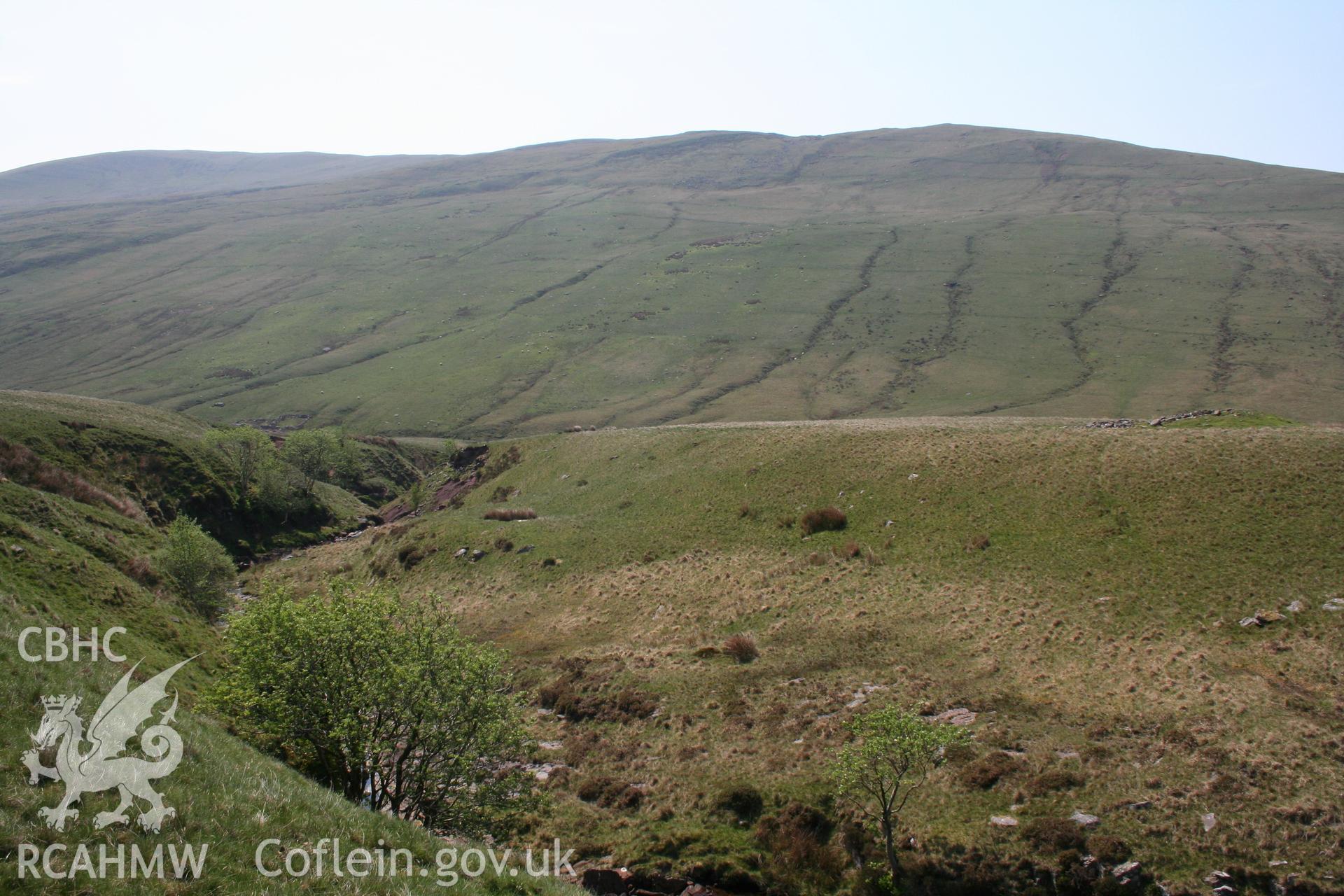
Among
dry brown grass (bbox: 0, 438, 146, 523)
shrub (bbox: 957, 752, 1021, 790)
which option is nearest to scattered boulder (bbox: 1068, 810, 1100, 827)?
shrub (bbox: 957, 752, 1021, 790)

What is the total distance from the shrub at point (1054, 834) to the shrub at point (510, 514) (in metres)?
39.8

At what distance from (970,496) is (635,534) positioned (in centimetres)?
1957

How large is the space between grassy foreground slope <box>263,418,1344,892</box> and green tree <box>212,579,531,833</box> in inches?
185

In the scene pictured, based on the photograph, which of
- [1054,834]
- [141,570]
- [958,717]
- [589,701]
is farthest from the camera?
[141,570]

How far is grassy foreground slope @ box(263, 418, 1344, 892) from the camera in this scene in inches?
760

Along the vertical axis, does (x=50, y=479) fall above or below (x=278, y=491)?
above

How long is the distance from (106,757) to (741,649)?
23.1 metres

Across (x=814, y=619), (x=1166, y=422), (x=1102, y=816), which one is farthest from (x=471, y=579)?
(x=1166, y=422)

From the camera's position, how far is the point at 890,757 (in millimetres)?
19312

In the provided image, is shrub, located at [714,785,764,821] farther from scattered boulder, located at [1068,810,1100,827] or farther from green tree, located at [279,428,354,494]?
green tree, located at [279,428,354,494]

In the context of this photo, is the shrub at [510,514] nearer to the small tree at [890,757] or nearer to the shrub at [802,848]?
the shrub at [802,848]

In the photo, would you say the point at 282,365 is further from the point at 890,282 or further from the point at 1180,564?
the point at 1180,564

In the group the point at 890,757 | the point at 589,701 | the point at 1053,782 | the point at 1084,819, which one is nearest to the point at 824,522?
the point at 589,701

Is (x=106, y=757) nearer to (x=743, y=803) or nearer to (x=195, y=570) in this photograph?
(x=743, y=803)
